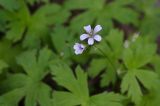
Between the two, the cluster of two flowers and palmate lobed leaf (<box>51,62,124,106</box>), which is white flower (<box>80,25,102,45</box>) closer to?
the cluster of two flowers

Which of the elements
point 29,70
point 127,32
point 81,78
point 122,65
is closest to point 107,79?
point 122,65

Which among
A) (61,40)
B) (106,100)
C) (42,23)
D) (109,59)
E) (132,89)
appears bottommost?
(106,100)

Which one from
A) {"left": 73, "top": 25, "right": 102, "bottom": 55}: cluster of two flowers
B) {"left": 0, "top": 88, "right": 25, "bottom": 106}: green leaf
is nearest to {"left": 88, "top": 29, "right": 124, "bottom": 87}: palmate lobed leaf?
{"left": 73, "top": 25, "right": 102, "bottom": 55}: cluster of two flowers

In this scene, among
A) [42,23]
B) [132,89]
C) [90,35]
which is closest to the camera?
[90,35]

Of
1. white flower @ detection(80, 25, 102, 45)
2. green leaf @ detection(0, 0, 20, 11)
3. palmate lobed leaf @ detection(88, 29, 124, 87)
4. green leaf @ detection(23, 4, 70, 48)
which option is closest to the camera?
white flower @ detection(80, 25, 102, 45)

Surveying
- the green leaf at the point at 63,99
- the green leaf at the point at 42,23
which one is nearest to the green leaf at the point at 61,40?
the green leaf at the point at 42,23

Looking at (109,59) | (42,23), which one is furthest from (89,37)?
(42,23)

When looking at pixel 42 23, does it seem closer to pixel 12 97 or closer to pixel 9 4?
pixel 9 4

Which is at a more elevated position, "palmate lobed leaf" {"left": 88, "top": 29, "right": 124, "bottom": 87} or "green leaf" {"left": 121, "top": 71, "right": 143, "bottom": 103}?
"palmate lobed leaf" {"left": 88, "top": 29, "right": 124, "bottom": 87}

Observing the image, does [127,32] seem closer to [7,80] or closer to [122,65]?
[122,65]

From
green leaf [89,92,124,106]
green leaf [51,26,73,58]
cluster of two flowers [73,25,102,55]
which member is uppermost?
Result: green leaf [51,26,73,58]

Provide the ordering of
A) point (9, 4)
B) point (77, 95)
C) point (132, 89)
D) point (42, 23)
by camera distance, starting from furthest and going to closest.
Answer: point (42, 23)
point (9, 4)
point (132, 89)
point (77, 95)

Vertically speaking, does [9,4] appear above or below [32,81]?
above
